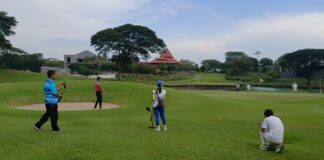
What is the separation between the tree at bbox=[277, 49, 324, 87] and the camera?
105750 mm

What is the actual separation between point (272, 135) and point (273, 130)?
17 cm

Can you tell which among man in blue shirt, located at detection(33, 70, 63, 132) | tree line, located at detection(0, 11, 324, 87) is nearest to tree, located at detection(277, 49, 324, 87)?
tree line, located at detection(0, 11, 324, 87)

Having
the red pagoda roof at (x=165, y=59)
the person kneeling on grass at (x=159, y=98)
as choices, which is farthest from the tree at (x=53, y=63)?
the person kneeling on grass at (x=159, y=98)

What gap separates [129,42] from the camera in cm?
8594

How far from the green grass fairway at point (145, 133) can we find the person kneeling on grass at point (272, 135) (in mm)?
379

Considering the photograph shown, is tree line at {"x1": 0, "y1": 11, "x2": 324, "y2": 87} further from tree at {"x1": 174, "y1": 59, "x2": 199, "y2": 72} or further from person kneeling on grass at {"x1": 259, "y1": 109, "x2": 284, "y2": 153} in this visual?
person kneeling on grass at {"x1": 259, "y1": 109, "x2": 284, "y2": 153}

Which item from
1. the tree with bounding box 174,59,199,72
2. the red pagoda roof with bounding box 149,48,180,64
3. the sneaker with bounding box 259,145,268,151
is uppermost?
the red pagoda roof with bounding box 149,48,180,64

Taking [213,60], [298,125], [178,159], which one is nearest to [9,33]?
[298,125]

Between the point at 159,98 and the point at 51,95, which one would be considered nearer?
the point at 51,95

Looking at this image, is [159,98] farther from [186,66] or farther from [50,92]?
[186,66]

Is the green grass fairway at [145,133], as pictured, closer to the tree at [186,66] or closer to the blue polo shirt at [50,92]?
the blue polo shirt at [50,92]

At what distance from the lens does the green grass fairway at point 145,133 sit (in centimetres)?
1049

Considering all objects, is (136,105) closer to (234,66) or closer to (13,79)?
(13,79)

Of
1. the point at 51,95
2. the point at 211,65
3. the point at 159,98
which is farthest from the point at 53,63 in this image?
the point at 51,95
